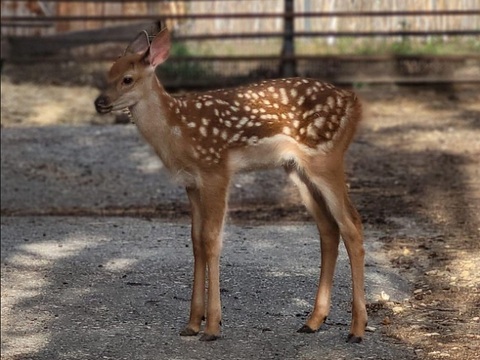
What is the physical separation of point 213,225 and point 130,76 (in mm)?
1063

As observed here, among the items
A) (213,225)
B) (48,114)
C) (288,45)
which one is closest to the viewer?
(213,225)

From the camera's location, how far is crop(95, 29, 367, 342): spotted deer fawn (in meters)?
7.46

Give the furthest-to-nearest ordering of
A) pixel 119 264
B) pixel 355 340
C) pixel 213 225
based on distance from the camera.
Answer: pixel 119 264 → pixel 213 225 → pixel 355 340

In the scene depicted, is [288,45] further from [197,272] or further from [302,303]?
[197,272]

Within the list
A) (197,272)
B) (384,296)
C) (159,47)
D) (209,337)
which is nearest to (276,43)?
(384,296)

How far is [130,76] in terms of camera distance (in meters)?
7.51

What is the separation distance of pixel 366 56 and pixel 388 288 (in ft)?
35.0

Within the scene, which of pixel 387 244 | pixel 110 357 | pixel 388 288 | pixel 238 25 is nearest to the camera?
pixel 110 357

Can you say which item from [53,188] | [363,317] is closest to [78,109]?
[53,188]

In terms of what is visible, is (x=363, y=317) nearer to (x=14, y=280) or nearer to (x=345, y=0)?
(x=14, y=280)

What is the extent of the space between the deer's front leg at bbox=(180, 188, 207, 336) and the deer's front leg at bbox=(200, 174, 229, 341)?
4.6 inches

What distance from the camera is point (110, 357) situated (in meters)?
7.26

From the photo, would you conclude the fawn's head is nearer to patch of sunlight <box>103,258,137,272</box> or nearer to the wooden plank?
patch of sunlight <box>103,258,137,272</box>

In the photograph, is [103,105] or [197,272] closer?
[103,105]
